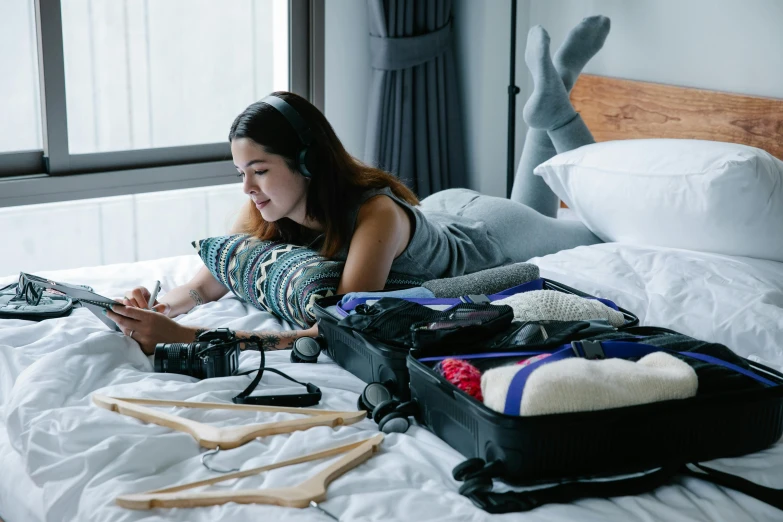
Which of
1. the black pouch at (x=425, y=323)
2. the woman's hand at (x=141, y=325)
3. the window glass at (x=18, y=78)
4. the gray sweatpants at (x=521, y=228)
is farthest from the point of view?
the window glass at (x=18, y=78)

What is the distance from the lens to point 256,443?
47.1 inches

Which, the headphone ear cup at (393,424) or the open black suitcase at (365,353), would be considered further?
the open black suitcase at (365,353)

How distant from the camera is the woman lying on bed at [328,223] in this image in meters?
1.72

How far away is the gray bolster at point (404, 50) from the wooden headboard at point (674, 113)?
55 centimetres

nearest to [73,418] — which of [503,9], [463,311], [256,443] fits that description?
[256,443]

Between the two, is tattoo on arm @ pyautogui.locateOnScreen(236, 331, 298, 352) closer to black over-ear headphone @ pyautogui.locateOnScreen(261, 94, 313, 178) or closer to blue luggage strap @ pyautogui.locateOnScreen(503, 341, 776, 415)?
black over-ear headphone @ pyautogui.locateOnScreen(261, 94, 313, 178)

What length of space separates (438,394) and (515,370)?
0.12m

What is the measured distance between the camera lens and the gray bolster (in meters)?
1.80

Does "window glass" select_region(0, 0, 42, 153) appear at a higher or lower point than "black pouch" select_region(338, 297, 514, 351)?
higher

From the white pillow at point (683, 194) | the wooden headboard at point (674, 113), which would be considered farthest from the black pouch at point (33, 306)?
the wooden headboard at point (674, 113)

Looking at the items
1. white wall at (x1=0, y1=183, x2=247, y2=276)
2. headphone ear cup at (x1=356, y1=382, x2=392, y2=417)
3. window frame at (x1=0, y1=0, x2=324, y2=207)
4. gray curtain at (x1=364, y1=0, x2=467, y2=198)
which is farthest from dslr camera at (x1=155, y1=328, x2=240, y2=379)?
gray curtain at (x1=364, y1=0, x2=467, y2=198)

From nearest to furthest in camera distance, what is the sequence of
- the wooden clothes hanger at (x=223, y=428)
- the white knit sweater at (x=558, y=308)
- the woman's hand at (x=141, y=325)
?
the wooden clothes hanger at (x=223, y=428), the white knit sweater at (x=558, y=308), the woman's hand at (x=141, y=325)

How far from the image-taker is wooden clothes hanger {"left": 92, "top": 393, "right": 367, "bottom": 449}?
3.91 ft

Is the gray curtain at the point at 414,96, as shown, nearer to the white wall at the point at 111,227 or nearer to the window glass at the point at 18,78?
the white wall at the point at 111,227
